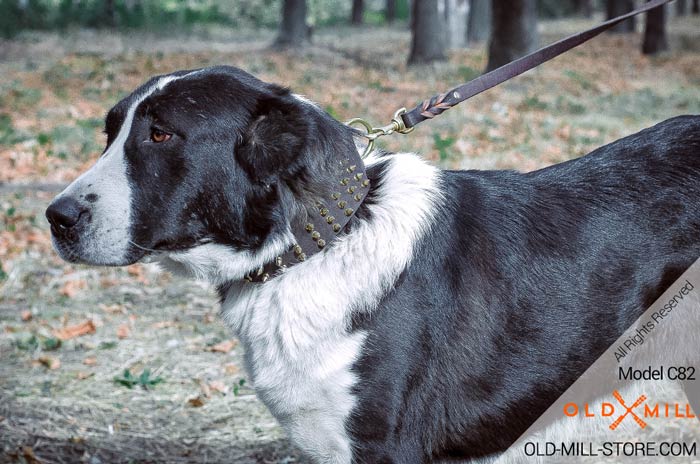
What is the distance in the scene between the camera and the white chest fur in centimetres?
260

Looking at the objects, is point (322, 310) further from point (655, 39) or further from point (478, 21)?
point (478, 21)

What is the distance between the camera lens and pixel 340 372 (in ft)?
8.45

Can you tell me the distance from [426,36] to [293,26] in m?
4.75

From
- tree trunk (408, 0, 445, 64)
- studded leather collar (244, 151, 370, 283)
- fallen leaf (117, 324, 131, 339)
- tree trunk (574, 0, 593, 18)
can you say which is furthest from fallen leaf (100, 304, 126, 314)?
tree trunk (574, 0, 593, 18)

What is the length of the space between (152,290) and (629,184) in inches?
153

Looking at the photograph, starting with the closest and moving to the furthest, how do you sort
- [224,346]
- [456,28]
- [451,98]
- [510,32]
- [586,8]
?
[451,98], [224,346], [510,32], [456,28], [586,8]

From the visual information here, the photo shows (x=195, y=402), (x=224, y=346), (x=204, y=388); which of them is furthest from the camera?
(x=224, y=346)

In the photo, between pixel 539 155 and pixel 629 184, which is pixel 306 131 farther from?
pixel 539 155

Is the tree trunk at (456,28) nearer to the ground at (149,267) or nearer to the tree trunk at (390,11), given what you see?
the ground at (149,267)

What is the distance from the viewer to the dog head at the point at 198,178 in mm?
2629

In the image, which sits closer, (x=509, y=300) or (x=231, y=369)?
(x=509, y=300)

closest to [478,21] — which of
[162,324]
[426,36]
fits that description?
[426,36]

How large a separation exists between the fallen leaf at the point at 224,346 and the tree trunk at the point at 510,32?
408 inches

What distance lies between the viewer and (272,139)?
2.65 meters
